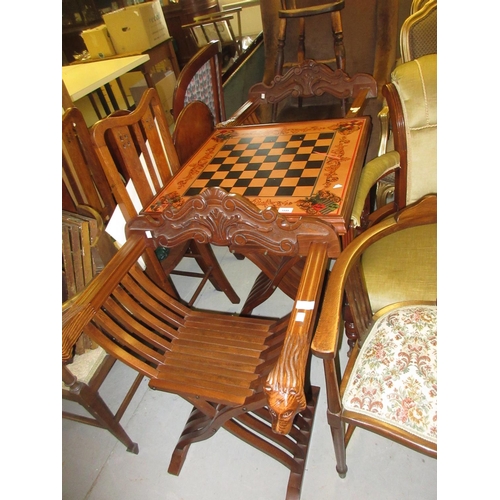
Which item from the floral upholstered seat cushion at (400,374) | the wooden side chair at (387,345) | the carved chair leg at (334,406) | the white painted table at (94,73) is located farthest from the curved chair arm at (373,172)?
the white painted table at (94,73)

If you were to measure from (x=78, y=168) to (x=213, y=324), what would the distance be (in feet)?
3.22

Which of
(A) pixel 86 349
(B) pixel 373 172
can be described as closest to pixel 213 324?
(A) pixel 86 349

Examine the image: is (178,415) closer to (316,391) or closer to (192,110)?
(316,391)

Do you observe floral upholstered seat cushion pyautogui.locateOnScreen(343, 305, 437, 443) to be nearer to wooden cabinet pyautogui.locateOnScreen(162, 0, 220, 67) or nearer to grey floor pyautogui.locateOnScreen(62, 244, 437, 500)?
grey floor pyautogui.locateOnScreen(62, 244, 437, 500)

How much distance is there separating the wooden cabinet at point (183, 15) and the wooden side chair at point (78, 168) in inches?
162

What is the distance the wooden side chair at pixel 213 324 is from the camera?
1.13 meters

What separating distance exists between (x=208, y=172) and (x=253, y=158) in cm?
21

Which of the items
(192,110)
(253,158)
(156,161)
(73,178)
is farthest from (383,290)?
(73,178)

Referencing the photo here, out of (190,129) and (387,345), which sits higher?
(190,129)

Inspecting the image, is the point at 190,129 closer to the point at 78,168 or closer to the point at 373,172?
the point at 78,168

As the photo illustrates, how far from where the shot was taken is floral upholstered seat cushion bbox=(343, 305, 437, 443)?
995 millimetres

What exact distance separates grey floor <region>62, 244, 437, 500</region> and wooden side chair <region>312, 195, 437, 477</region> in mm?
120

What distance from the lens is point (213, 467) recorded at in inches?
58.8

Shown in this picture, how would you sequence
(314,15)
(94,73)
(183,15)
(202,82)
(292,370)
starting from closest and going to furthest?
(292,370) → (202,82) → (314,15) → (94,73) → (183,15)
